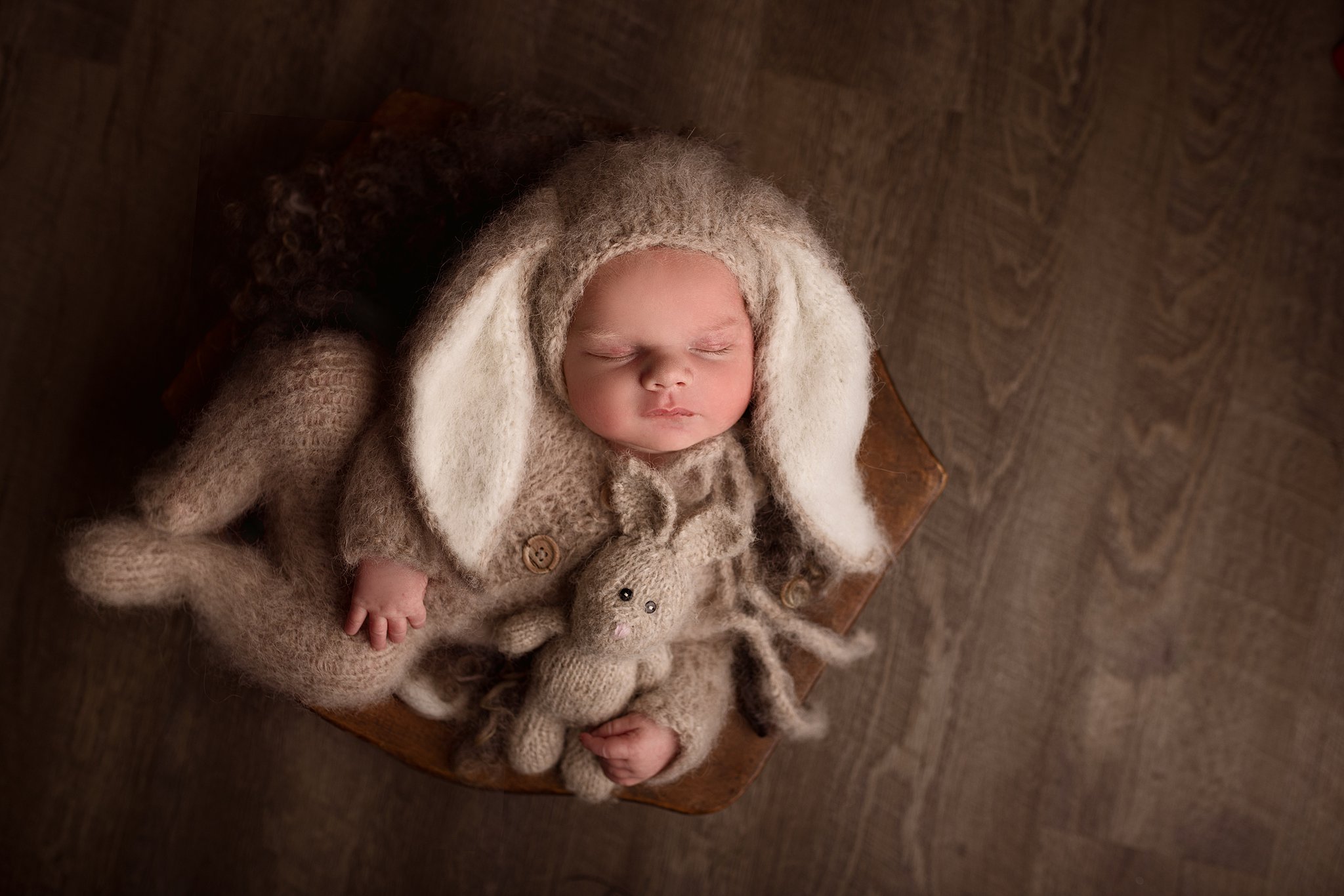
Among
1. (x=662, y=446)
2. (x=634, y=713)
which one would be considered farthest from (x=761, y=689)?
(x=662, y=446)

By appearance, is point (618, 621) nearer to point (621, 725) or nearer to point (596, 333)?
point (621, 725)

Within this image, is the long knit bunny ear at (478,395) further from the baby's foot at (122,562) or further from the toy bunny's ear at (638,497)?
the baby's foot at (122,562)

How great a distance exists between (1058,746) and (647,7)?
4.06 feet

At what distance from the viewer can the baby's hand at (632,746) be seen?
0.89 metres

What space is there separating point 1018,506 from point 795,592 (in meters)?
0.52

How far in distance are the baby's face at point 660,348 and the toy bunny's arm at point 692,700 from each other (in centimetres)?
26

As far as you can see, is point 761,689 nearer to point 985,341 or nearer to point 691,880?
point 691,880

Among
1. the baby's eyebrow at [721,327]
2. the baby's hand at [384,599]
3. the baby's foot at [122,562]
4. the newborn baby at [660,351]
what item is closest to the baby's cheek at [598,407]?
the newborn baby at [660,351]

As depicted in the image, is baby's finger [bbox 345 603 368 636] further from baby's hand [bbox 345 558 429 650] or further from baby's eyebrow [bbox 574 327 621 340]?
baby's eyebrow [bbox 574 327 621 340]

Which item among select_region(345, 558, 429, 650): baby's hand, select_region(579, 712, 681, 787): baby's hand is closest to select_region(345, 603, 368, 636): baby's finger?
select_region(345, 558, 429, 650): baby's hand

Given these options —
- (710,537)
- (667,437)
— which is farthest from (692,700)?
(667,437)

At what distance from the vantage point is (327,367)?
0.88 m

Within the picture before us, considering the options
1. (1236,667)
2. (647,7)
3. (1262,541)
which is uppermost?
(647,7)

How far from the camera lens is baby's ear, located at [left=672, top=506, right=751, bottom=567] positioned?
84cm
